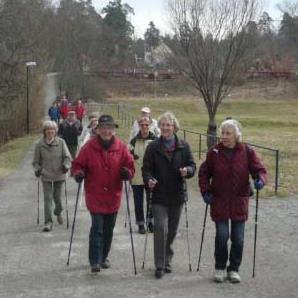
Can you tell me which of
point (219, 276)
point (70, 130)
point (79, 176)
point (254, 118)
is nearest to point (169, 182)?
point (79, 176)

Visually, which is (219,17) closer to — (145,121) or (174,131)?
(145,121)

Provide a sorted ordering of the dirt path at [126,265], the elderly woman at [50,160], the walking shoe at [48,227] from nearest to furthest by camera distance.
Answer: the dirt path at [126,265] < the walking shoe at [48,227] < the elderly woman at [50,160]

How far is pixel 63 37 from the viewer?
6906 centimetres

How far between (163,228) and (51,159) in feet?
11.8

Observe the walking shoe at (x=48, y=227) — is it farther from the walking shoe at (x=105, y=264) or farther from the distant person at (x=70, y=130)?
the distant person at (x=70, y=130)

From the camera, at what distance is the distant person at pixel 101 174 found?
25.1ft

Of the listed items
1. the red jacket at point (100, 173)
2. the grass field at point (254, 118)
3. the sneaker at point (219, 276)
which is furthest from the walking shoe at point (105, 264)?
the grass field at point (254, 118)

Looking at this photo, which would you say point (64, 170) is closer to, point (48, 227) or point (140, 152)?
point (48, 227)

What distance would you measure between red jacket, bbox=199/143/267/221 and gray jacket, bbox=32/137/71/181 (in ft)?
12.6

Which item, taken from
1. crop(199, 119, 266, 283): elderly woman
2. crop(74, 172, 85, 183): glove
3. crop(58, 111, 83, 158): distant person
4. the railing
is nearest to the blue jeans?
crop(199, 119, 266, 283): elderly woman

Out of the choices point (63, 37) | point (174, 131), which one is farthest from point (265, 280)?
point (63, 37)

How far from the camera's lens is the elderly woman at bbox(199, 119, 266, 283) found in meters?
7.23

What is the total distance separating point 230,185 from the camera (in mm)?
7234

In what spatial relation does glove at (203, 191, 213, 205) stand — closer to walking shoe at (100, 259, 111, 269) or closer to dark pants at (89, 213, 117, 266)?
dark pants at (89, 213, 117, 266)
